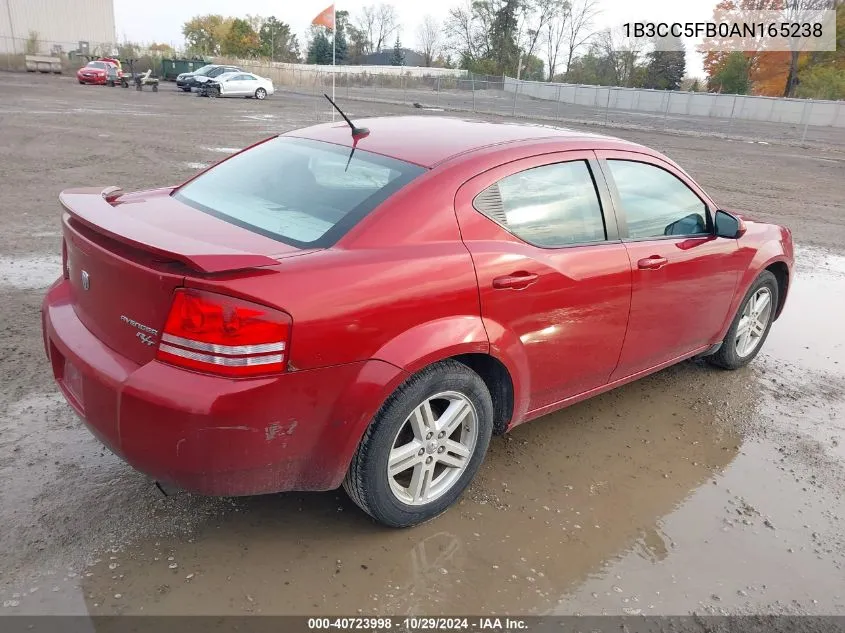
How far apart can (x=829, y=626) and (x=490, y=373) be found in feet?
5.32

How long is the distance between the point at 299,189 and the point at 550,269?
1.20 m

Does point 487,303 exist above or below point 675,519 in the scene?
above

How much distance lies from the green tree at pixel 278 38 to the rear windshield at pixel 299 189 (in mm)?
104209

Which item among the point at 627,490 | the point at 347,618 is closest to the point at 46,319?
the point at 347,618

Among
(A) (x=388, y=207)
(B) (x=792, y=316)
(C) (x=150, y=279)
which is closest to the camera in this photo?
(C) (x=150, y=279)

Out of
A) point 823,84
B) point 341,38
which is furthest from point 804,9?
point 341,38

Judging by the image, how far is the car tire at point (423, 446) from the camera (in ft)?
8.74

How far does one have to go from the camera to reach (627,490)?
132 inches

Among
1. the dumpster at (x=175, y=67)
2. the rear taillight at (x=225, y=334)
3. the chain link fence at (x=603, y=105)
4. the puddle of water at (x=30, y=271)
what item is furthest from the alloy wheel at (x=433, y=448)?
the dumpster at (x=175, y=67)

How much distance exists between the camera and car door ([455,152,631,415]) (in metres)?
2.95

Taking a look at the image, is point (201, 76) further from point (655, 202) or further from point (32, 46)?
point (655, 202)

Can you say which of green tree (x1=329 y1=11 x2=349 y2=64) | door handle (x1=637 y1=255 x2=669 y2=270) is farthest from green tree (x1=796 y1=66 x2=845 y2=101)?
green tree (x1=329 y1=11 x2=349 y2=64)

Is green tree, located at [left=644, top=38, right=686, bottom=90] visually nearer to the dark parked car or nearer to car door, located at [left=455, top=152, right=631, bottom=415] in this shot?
the dark parked car

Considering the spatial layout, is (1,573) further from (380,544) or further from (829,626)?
(829,626)
